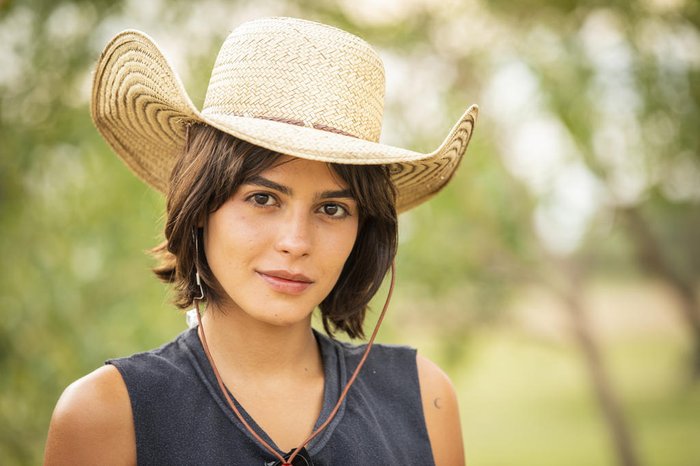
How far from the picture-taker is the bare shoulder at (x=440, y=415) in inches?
77.9

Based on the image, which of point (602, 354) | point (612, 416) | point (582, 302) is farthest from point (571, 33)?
point (612, 416)

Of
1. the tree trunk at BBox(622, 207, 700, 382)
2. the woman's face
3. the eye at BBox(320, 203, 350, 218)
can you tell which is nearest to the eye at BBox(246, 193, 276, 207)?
the woman's face

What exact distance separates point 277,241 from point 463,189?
14.0ft

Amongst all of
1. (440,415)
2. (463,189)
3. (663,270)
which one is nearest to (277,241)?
(440,415)

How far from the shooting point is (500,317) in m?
6.36

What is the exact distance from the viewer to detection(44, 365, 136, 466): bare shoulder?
154 centimetres

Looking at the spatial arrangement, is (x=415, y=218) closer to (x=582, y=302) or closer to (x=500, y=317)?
(x=500, y=317)

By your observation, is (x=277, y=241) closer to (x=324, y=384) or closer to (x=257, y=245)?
(x=257, y=245)

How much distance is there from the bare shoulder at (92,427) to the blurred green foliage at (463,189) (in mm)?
1942

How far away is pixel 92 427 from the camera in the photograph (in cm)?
154

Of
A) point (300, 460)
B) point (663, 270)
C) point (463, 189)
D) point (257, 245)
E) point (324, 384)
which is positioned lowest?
Answer: point (300, 460)

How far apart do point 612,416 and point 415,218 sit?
96.4 inches

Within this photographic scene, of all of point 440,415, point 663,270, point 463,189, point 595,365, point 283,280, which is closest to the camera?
point 283,280

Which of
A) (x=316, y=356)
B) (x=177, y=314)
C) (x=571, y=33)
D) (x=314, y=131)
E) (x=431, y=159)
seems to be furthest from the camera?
(x=571, y=33)
